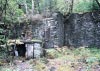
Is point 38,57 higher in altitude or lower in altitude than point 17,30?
lower

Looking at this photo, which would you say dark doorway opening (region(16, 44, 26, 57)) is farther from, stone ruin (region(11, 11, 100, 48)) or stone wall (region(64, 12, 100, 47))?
stone wall (region(64, 12, 100, 47))

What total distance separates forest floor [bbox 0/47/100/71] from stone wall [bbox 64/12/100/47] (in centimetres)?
148

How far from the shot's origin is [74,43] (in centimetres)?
1567

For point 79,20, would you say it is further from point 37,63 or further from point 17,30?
point 37,63

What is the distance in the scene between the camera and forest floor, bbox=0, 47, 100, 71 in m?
10.5

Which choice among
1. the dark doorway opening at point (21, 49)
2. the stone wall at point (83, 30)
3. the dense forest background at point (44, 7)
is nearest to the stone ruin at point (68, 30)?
the stone wall at point (83, 30)

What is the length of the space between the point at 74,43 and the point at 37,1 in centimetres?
→ 834

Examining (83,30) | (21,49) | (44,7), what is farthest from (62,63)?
(44,7)

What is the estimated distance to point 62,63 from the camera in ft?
37.7

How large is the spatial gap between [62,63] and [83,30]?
4789 mm

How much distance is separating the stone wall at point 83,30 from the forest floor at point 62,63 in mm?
1481

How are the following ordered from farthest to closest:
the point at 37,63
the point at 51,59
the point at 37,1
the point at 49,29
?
the point at 37,1
the point at 49,29
the point at 51,59
the point at 37,63

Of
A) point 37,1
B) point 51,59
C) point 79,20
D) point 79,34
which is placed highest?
point 37,1

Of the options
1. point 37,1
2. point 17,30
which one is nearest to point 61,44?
point 17,30
